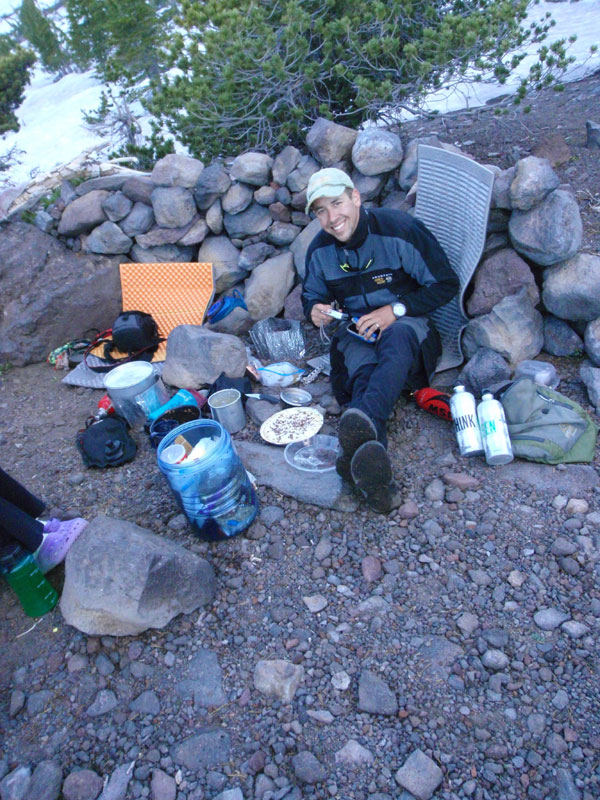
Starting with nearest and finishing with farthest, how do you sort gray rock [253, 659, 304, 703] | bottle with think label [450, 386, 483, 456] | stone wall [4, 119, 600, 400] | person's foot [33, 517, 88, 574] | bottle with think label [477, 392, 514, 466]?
gray rock [253, 659, 304, 703]
person's foot [33, 517, 88, 574]
bottle with think label [477, 392, 514, 466]
bottle with think label [450, 386, 483, 456]
stone wall [4, 119, 600, 400]

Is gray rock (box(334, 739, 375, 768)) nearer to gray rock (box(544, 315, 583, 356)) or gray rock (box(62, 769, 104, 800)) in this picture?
gray rock (box(62, 769, 104, 800))

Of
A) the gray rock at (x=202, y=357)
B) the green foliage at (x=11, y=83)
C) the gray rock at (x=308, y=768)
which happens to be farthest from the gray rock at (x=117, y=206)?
the green foliage at (x=11, y=83)

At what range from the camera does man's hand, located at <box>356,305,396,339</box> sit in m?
3.59

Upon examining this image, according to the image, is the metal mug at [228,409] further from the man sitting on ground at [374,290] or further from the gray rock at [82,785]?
the gray rock at [82,785]

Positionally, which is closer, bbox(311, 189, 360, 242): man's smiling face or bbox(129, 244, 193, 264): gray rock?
bbox(311, 189, 360, 242): man's smiling face

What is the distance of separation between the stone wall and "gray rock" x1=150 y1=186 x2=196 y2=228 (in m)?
0.01

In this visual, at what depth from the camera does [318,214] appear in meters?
3.49

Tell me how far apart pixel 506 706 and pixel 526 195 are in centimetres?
294

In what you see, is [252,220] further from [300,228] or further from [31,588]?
[31,588]

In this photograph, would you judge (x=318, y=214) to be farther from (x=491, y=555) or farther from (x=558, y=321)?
(x=491, y=555)

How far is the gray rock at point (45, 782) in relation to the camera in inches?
83.7

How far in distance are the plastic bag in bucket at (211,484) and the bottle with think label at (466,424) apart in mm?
1211

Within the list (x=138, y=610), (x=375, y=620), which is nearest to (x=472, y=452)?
(x=375, y=620)

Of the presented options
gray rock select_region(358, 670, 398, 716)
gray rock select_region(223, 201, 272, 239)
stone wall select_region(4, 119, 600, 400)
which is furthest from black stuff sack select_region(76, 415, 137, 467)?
gray rock select_region(223, 201, 272, 239)
